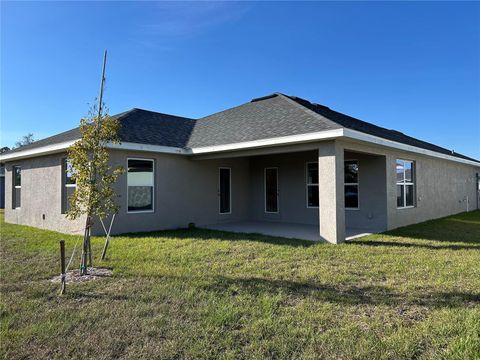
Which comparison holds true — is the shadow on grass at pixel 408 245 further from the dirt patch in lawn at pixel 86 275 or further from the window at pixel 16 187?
the window at pixel 16 187

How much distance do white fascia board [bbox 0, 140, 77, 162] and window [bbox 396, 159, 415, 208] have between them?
11.3m

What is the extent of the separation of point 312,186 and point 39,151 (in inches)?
407

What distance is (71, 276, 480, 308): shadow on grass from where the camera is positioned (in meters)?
4.32

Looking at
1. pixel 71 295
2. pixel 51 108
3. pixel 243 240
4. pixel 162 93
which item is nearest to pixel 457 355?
pixel 71 295

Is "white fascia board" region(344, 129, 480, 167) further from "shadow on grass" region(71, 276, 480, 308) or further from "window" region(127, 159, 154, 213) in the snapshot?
"window" region(127, 159, 154, 213)

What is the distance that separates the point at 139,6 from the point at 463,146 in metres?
33.1

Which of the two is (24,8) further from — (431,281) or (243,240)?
(431,281)

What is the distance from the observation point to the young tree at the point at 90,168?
5.82 m

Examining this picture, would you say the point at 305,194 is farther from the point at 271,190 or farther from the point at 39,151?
the point at 39,151

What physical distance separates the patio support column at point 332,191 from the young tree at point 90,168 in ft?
17.6

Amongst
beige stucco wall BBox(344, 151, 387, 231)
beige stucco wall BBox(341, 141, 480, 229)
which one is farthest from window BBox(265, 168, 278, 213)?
beige stucco wall BBox(341, 141, 480, 229)

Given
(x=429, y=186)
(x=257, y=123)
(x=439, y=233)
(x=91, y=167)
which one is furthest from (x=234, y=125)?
(x=429, y=186)

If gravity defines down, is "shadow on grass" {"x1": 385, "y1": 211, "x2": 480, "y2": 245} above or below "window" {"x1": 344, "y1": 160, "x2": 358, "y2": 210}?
below

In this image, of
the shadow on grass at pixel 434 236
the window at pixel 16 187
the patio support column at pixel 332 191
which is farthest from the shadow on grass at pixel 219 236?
the window at pixel 16 187
